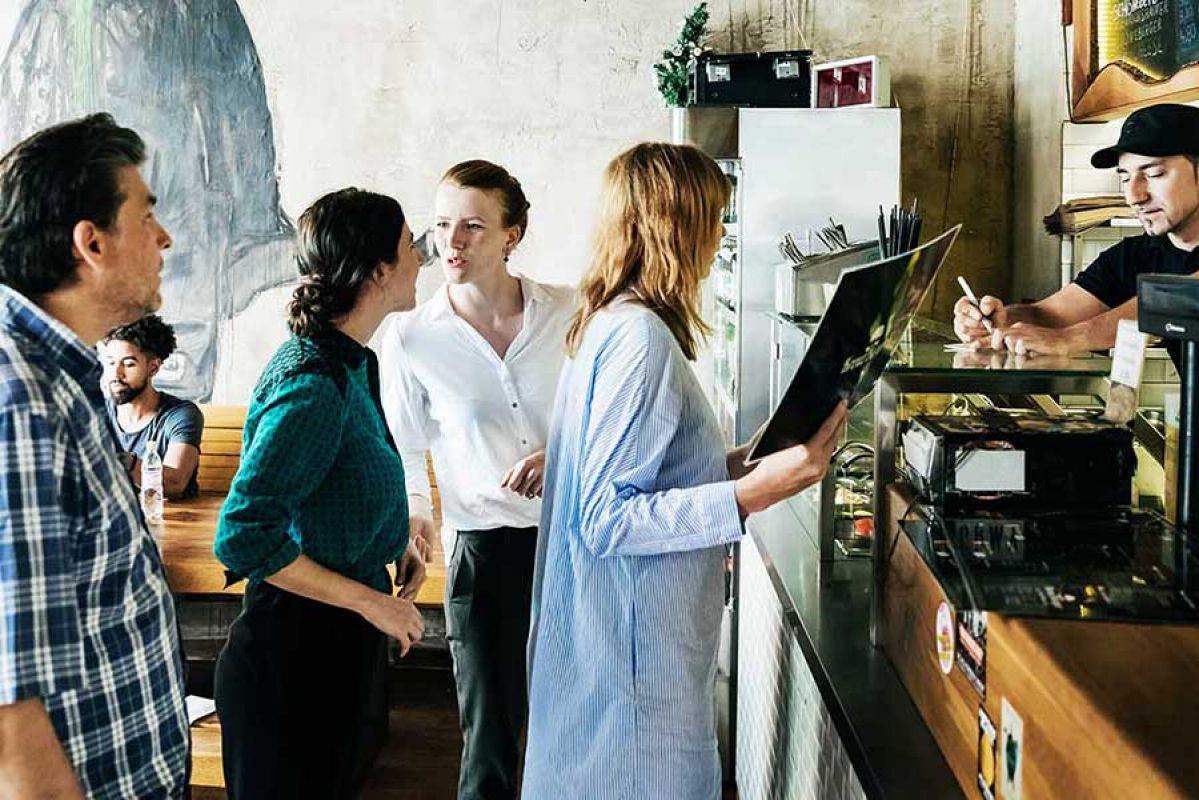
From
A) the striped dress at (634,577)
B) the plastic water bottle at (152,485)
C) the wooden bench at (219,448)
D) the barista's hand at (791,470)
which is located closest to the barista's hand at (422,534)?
the striped dress at (634,577)

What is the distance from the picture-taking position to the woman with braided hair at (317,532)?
6.86 feet

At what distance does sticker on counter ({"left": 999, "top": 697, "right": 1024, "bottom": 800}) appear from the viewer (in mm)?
1154

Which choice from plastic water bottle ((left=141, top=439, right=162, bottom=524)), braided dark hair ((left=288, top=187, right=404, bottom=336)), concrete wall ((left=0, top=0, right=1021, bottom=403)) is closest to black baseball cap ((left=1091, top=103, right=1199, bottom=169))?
braided dark hair ((left=288, top=187, right=404, bottom=336))

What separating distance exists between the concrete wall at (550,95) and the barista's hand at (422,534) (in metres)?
2.70

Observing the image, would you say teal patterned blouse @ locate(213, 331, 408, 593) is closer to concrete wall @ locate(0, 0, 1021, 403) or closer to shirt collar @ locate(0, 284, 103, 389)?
shirt collar @ locate(0, 284, 103, 389)

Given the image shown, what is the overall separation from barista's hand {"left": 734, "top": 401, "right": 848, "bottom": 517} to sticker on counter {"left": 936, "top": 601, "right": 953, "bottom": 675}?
0.32 metres

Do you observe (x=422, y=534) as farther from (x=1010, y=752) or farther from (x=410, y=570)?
(x=1010, y=752)

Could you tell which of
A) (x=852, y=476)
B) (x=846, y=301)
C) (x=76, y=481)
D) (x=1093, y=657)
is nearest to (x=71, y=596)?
(x=76, y=481)

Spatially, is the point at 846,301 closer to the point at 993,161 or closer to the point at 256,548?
the point at 256,548

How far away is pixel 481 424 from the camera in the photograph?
3.04 metres

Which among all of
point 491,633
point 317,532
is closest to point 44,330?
point 317,532

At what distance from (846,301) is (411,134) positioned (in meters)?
4.34

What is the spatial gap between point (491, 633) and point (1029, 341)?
1.45 meters

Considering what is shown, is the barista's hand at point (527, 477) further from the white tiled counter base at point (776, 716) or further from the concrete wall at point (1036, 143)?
the concrete wall at point (1036, 143)
